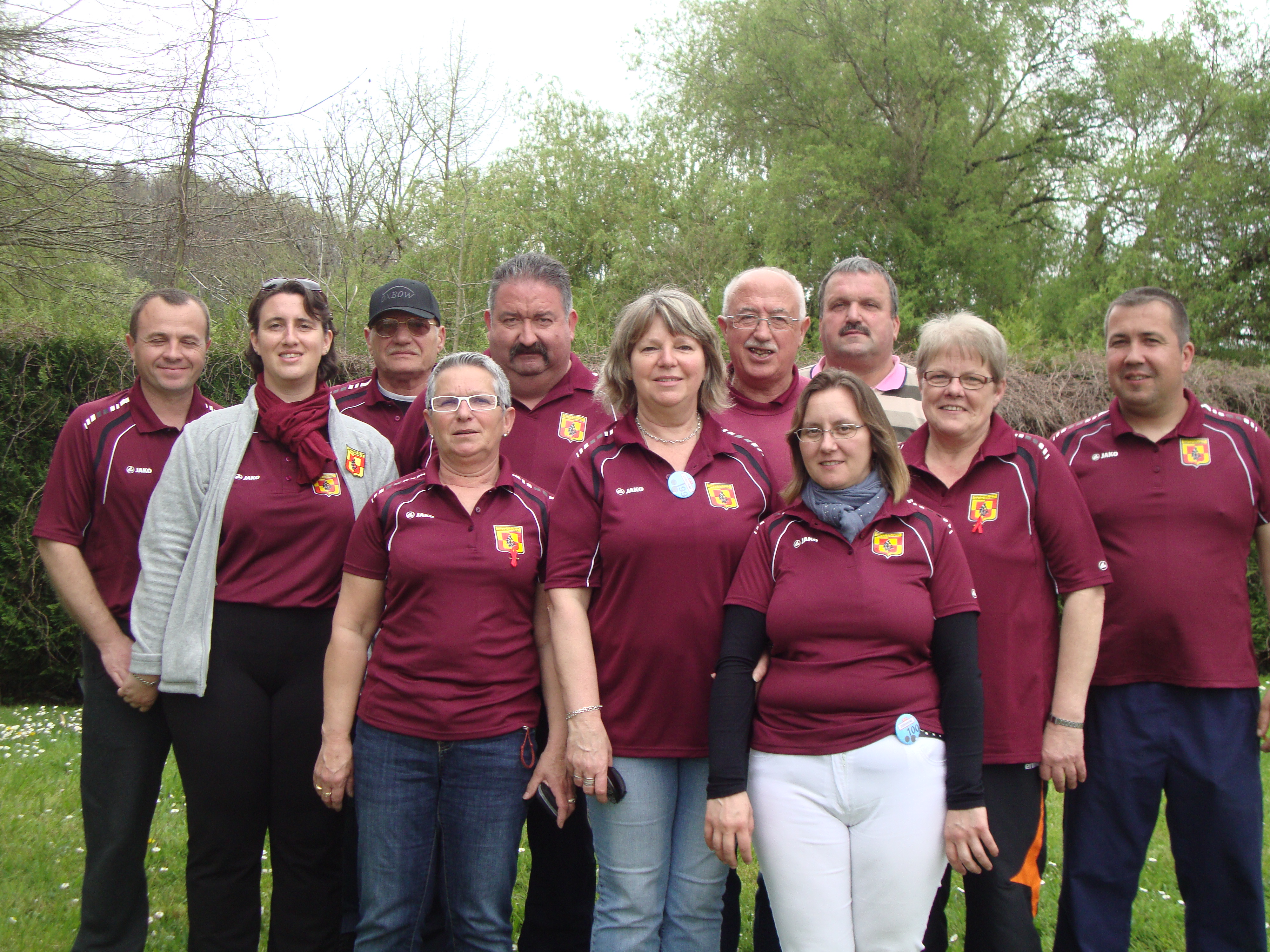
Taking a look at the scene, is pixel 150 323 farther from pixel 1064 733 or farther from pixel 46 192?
pixel 46 192

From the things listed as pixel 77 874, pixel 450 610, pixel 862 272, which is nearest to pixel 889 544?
pixel 450 610

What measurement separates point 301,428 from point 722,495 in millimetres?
1401

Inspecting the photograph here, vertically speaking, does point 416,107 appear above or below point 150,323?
above

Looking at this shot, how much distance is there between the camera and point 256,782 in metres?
2.91

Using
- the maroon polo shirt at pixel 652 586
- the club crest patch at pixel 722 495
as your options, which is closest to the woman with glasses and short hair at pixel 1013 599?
the club crest patch at pixel 722 495

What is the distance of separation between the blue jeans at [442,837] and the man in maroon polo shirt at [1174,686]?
1901 mm

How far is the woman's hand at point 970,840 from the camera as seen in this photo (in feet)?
7.83

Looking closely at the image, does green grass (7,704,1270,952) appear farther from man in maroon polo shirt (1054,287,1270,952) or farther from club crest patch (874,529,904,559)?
club crest patch (874,529,904,559)

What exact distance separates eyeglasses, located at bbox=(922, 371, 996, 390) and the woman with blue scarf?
0.47 metres

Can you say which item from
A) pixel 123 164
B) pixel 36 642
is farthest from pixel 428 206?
pixel 36 642

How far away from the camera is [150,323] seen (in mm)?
3320

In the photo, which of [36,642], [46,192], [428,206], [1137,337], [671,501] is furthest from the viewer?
[428,206]

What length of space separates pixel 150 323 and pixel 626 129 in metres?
19.5

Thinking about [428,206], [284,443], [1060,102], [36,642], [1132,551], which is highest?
[1060,102]
